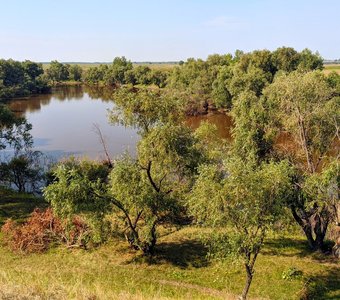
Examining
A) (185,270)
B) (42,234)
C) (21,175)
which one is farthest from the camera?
(21,175)

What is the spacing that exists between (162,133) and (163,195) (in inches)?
142

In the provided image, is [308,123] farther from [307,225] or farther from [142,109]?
[142,109]

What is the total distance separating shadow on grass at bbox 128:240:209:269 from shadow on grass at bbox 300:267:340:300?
195 inches

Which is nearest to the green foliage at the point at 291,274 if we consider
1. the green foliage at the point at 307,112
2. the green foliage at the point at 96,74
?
the green foliage at the point at 307,112

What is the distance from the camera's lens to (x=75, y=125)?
66.8 metres

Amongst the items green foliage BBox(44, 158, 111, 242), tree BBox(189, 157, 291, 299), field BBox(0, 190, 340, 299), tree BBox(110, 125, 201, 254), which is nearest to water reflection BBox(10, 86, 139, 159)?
tree BBox(110, 125, 201, 254)

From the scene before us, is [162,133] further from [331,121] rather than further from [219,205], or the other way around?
[331,121]

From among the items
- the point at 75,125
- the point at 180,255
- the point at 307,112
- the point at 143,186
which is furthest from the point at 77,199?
the point at 75,125

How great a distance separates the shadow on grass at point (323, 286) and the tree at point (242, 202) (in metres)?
4.20

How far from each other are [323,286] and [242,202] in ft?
22.7

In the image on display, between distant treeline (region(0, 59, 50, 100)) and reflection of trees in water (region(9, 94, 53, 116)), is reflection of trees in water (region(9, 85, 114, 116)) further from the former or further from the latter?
distant treeline (region(0, 59, 50, 100))

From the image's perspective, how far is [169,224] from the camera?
22.6 m

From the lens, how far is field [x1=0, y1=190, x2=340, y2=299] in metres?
17.1

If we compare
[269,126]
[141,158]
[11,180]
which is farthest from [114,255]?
[11,180]
